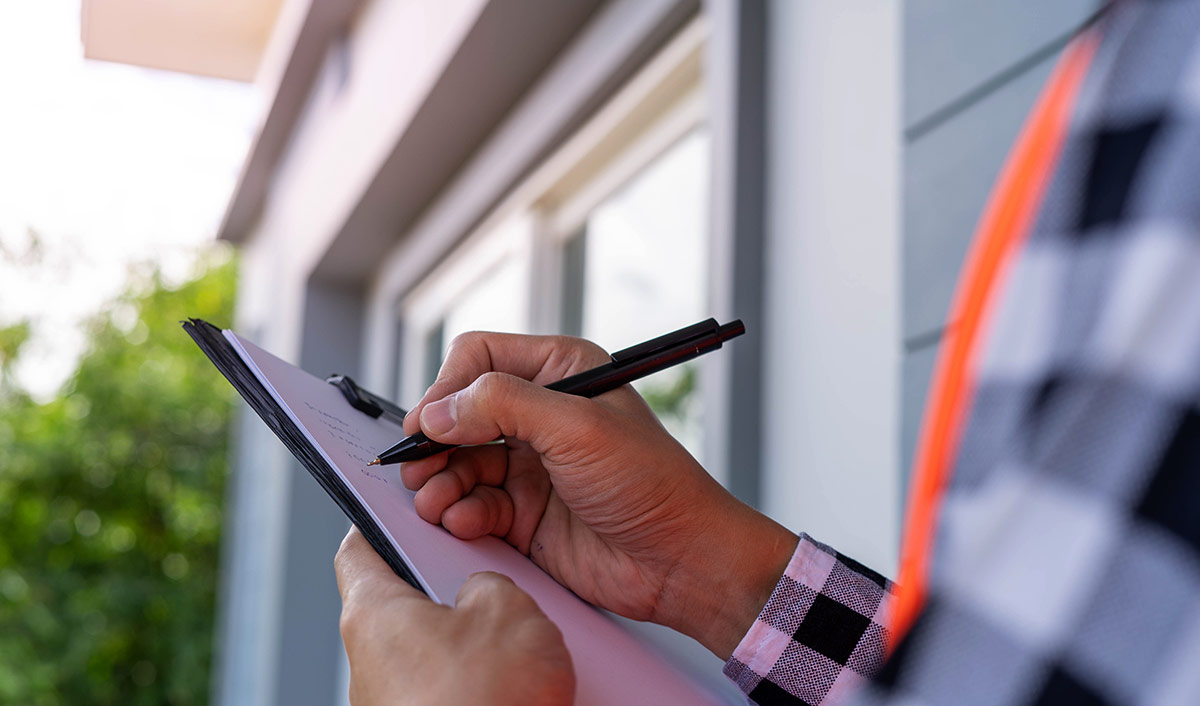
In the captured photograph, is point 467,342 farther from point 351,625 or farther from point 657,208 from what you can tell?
point 657,208

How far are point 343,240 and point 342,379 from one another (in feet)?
7.63

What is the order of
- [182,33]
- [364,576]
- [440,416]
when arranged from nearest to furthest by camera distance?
[364,576]
[440,416]
[182,33]

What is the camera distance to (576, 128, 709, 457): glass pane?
5.06 feet

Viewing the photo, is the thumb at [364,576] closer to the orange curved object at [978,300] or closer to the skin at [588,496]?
the skin at [588,496]

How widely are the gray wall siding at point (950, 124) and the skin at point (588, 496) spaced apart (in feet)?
0.91

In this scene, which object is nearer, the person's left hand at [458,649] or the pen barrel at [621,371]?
the person's left hand at [458,649]

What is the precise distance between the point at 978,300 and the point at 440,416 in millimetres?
429

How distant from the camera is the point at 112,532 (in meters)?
7.75

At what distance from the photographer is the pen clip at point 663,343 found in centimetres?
68

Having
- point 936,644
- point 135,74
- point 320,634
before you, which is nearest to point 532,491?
point 936,644

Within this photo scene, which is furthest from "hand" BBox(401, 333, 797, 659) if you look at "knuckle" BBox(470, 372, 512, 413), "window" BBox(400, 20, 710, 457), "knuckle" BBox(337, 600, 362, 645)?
"window" BBox(400, 20, 710, 457)

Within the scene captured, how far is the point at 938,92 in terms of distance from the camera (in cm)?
88

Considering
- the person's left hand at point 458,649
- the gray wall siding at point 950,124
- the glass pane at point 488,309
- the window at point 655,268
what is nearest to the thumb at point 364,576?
the person's left hand at point 458,649

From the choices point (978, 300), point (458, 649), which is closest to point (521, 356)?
point (458, 649)
